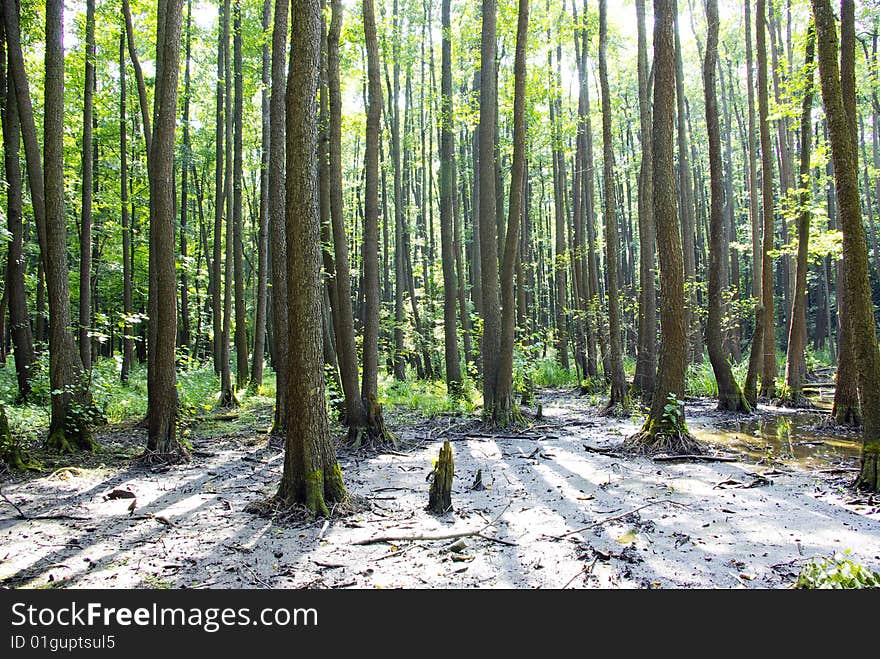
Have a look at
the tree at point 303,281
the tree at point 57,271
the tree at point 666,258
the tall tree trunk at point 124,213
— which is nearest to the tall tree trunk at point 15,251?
the tree at point 57,271

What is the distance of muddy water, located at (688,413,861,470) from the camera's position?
8.52m

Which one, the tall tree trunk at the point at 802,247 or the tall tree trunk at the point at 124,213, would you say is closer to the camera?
the tall tree trunk at the point at 802,247

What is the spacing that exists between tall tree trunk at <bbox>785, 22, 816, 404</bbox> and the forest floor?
4.32 meters

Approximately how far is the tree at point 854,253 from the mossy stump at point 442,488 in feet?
14.7

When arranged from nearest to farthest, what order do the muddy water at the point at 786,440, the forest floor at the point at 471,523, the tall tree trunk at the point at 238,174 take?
the forest floor at the point at 471,523 → the muddy water at the point at 786,440 → the tall tree trunk at the point at 238,174

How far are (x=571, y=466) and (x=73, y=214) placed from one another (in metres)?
18.9

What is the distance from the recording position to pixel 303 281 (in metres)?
6.19

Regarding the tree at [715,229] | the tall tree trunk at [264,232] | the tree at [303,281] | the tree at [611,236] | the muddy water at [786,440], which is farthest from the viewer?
the tall tree trunk at [264,232]

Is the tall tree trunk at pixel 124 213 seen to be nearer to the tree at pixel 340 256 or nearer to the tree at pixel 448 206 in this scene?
the tree at pixel 340 256

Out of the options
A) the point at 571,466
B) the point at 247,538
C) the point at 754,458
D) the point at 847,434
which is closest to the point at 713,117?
the point at 847,434

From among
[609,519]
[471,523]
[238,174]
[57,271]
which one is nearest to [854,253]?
[609,519]

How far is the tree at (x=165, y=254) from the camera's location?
9156 millimetres

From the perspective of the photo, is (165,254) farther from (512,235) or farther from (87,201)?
(512,235)

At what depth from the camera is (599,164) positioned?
34750mm
